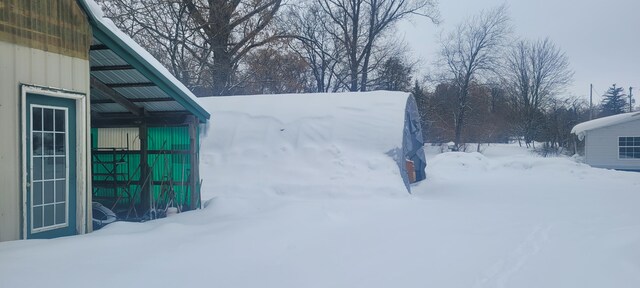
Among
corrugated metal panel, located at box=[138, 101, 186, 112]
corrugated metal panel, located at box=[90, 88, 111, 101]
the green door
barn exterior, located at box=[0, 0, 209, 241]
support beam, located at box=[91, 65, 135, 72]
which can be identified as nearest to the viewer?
barn exterior, located at box=[0, 0, 209, 241]

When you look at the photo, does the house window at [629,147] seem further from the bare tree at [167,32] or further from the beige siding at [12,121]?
the beige siding at [12,121]

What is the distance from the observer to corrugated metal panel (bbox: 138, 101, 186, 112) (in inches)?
385

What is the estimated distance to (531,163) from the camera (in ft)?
78.1

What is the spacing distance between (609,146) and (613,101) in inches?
1868

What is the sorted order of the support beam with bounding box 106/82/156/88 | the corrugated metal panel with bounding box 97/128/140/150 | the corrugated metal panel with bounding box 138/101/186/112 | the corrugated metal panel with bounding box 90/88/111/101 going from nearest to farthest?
1. the support beam with bounding box 106/82/156/88
2. the corrugated metal panel with bounding box 90/88/111/101
3. the corrugated metal panel with bounding box 138/101/186/112
4. the corrugated metal panel with bounding box 97/128/140/150

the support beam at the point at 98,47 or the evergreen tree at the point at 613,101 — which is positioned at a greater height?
the evergreen tree at the point at 613,101

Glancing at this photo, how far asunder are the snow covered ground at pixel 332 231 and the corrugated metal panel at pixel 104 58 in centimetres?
274

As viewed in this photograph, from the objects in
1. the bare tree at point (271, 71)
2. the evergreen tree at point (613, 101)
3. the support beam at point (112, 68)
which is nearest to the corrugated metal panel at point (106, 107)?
the support beam at point (112, 68)

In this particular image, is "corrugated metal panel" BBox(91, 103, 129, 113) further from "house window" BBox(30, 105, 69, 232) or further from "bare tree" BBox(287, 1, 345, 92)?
"bare tree" BBox(287, 1, 345, 92)

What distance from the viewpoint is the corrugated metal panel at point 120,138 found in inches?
436

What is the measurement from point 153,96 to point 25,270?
5.21 meters

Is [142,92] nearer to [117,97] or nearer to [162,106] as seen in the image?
[117,97]

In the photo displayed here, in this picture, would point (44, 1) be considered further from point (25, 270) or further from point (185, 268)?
point (185, 268)

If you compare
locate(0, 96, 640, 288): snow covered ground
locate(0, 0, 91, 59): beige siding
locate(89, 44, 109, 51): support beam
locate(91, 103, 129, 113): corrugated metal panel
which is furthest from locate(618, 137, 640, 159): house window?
locate(0, 0, 91, 59): beige siding
